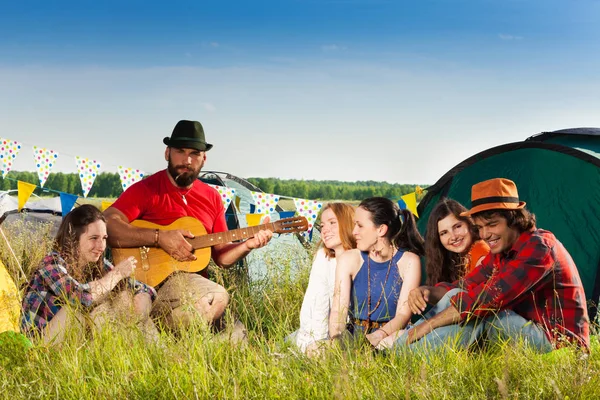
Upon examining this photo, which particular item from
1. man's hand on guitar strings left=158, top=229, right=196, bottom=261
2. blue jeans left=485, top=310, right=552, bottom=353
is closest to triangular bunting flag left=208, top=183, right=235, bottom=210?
man's hand on guitar strings left=158, top=229, right=196, bottom=261

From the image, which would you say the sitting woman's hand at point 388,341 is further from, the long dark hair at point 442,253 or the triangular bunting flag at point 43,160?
the triangular bunting flag at point 43,160

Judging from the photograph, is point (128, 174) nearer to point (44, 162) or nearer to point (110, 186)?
point (44, 162)

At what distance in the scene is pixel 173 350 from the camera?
11.3 feet

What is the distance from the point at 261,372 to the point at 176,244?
2511mm

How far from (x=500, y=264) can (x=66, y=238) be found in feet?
8.95

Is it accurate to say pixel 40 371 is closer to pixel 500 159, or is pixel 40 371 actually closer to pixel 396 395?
pixel 396 395

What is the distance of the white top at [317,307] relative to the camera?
424 centimetres

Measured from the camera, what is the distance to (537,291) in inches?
149

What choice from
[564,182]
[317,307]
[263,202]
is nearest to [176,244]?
[317,307]

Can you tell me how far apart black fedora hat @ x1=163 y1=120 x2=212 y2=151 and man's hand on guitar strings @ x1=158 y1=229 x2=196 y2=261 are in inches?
30.0

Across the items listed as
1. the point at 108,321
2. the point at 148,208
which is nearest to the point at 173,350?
the point at 108,321

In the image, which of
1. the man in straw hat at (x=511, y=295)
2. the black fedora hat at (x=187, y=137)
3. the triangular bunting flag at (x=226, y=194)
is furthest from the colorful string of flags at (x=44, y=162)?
the man in straw hat at (x=511, y=295)

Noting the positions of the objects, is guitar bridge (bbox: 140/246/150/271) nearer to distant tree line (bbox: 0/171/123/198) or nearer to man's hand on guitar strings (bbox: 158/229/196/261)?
man's hand on guitar strings (bbox: 158/229/196/261)

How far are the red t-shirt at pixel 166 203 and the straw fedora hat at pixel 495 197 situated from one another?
8.22 feet
